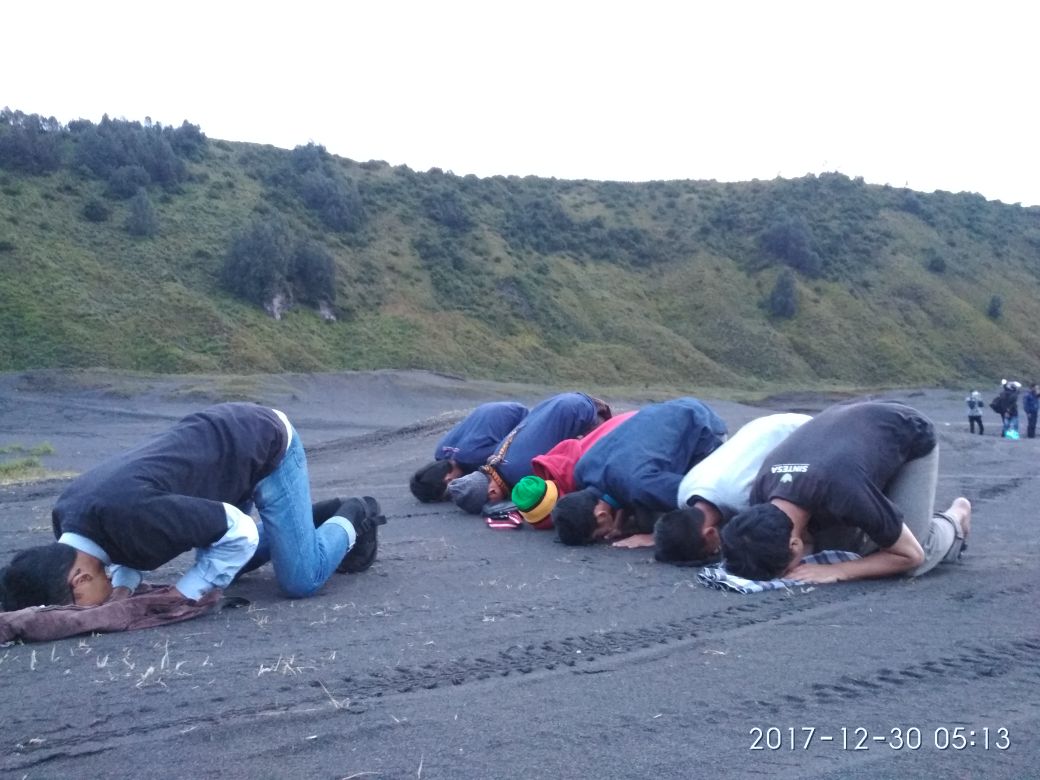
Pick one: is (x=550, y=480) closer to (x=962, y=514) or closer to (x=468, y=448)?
(x=468, y=448)

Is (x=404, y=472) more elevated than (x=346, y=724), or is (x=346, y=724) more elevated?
(x=346, y=724)

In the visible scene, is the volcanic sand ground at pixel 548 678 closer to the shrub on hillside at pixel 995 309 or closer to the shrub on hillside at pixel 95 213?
the shrub on hillside at pixel 95 213

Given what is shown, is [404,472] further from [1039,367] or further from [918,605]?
[1039,367]

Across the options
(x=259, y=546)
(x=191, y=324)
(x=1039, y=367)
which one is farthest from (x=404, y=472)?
(x=1039, y=367)

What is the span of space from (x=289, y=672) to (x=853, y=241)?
64.7 metres

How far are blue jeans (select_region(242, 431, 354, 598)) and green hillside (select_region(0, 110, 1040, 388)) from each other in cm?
3211

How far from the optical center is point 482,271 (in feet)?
174

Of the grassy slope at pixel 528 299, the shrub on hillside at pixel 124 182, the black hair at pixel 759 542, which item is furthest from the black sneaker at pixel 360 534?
the shrub on hillside at pixel 124 182

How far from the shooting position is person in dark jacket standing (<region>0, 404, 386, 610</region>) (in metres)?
4.88

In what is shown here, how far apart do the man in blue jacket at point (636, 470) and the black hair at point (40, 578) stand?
3.57 meters

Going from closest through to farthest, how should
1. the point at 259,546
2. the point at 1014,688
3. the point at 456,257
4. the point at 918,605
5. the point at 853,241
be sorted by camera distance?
the point at 1014,688, the point at 918,605, the point at 259,546, the point at 456,257, the point at 853,241

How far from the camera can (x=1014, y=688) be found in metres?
3.98

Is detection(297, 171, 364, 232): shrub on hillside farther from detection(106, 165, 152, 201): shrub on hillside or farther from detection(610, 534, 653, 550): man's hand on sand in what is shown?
detection(610, 534, 653, 550): man's hand on sand

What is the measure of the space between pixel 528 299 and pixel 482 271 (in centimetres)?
314
